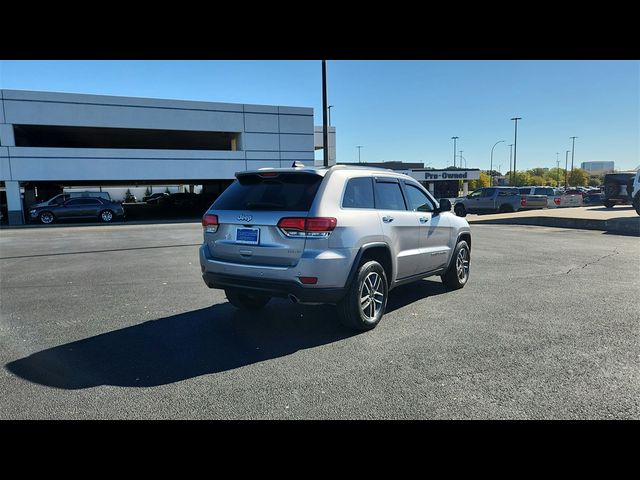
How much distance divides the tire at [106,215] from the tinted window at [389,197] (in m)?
23.3

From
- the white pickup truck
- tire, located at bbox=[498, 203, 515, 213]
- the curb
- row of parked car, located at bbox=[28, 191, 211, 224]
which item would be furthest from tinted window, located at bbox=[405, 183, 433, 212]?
the white pickup truck

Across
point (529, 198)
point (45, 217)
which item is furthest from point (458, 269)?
point (45, 217)

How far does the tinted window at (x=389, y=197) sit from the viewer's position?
546 centimetres

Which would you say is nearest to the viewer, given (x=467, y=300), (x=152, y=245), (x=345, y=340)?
(x=345, y=340)

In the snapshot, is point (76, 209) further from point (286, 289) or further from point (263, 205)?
point (286, 289)

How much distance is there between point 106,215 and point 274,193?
2343cm

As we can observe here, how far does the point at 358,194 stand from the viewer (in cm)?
511

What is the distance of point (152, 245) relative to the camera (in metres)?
13.4

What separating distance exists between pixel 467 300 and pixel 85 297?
5669 mm

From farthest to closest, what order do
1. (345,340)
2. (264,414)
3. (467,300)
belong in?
(467,300) < (345,340) < (264,414)

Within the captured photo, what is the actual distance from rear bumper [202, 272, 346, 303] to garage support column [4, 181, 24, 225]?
24.8 m

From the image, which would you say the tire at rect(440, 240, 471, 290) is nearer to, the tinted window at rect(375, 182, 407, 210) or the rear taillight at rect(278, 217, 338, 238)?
the tinted window at rect(375, 182, 407, 210)
